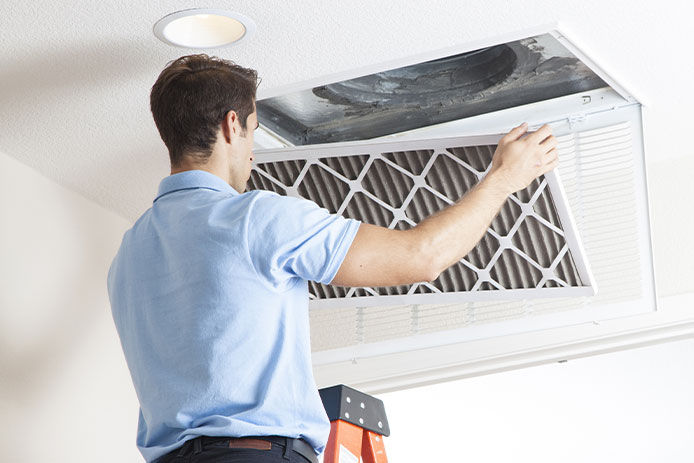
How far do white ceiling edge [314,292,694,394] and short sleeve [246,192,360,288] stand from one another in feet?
3.59

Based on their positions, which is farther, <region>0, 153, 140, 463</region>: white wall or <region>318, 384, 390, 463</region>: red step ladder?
<region>0, 153, 140, 463</region>: white wall

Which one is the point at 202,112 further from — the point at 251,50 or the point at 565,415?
the point at 565,415

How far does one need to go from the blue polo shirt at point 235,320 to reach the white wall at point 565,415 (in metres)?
2.14

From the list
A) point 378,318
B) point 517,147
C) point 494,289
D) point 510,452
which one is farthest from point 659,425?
point 517,147

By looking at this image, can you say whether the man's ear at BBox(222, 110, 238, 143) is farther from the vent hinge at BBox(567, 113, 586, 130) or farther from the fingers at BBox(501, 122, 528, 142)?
the vent hinge at BBox(567, 113, 586, 130)

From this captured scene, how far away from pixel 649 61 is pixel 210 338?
1136mm

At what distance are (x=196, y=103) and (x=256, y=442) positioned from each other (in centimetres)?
52

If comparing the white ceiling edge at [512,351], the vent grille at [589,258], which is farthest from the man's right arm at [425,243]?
the white ceiling edge at [512,351]

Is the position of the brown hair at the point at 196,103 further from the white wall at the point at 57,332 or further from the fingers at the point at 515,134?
the white wall at the point at 57,332

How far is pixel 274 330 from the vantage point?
1.19m

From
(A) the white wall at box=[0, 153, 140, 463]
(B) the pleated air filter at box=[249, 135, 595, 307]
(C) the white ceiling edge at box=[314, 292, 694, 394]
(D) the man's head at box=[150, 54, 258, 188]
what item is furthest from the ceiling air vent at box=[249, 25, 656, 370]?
(A) the white wall at box=[0, 153, 140, 463]

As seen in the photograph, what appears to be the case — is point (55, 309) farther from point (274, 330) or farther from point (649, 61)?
point (649, 61)

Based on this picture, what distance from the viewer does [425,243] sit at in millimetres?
1226

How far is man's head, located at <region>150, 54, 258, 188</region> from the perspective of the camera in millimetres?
1342
